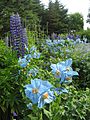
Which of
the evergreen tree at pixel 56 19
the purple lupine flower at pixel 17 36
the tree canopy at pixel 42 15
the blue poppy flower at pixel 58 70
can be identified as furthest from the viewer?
the evergreen tree at pixel 56 19

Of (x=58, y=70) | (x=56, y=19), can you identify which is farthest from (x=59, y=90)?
(x=56, y=19)

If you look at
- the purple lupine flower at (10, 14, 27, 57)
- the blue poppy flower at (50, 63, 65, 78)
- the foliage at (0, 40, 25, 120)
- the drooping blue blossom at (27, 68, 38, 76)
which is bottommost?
the foliage at (0, 40, 25, 120)

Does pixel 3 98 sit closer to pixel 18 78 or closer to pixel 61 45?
pixel 18 78

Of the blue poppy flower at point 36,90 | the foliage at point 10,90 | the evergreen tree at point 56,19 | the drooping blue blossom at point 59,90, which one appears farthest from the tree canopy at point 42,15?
the blue poppy flower at point 36,90

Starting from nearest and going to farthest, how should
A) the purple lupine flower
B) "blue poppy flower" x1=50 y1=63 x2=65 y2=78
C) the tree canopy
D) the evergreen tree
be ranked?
"blue poppy flower" x1=50 y1=63 x2=65 y2=78, the purple lupine flower, the tree canopy, the evergreen tree

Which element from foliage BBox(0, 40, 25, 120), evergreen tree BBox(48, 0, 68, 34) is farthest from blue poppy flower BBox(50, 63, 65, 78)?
evergreen tree BBox(48, 0, 68, 34)

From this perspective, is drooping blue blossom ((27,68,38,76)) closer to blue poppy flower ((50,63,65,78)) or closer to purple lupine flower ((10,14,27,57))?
blue poppy flower ((50,63,65,78))

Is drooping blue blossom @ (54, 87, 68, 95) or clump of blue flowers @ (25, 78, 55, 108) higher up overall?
clump of blue flowers @ (25, 78, 55, 108)

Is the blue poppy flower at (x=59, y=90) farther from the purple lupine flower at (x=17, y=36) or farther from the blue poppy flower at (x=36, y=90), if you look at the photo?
the purple lupine flower at (x=17, y=36)

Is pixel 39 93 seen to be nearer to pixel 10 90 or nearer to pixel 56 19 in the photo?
pixel 10 90

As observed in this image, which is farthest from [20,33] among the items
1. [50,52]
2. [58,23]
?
[58,23]

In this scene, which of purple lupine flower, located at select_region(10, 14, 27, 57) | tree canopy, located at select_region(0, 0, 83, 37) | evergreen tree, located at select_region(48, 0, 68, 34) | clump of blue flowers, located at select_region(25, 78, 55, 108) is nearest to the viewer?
clump of blue flowers, located at select_region(25, 78, 55, 108)

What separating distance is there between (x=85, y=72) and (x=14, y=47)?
1899 mm

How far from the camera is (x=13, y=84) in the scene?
8.43ft
